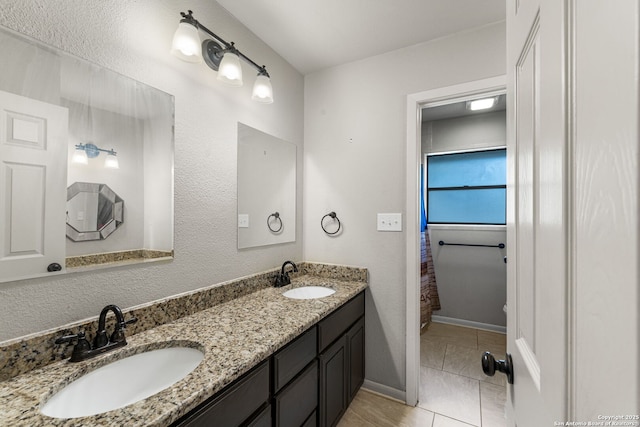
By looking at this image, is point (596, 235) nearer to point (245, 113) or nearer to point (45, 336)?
point (45, 336)

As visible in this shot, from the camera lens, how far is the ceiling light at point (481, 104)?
2717 mm

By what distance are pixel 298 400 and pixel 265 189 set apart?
127cm

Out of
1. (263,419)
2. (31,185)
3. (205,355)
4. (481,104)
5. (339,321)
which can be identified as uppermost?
(481,104)

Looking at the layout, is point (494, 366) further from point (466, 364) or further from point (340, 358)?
point (466, 364)

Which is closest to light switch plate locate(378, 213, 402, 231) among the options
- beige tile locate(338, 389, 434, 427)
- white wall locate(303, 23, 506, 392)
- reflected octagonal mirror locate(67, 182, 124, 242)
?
white wall locate(303, 23, 506, 392)

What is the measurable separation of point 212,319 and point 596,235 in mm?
1376

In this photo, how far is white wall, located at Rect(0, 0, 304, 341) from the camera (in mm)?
927

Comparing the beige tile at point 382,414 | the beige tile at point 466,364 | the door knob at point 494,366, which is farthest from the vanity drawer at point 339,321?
the beige tile at point 466,364

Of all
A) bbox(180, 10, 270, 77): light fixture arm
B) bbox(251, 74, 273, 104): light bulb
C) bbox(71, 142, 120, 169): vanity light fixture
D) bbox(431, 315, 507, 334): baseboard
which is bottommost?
bbox(431, 315, 507, 334): baseboard

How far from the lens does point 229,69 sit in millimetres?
1456

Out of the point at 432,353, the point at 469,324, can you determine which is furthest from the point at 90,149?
the point at 469,324

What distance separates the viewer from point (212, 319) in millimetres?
1296

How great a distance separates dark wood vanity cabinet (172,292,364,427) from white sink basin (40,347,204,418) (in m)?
0.23

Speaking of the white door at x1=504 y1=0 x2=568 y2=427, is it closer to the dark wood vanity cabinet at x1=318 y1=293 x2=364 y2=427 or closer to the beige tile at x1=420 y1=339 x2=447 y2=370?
the dark wood vanity cabinet at x1=318 y1=293 x2=364 y2=427
